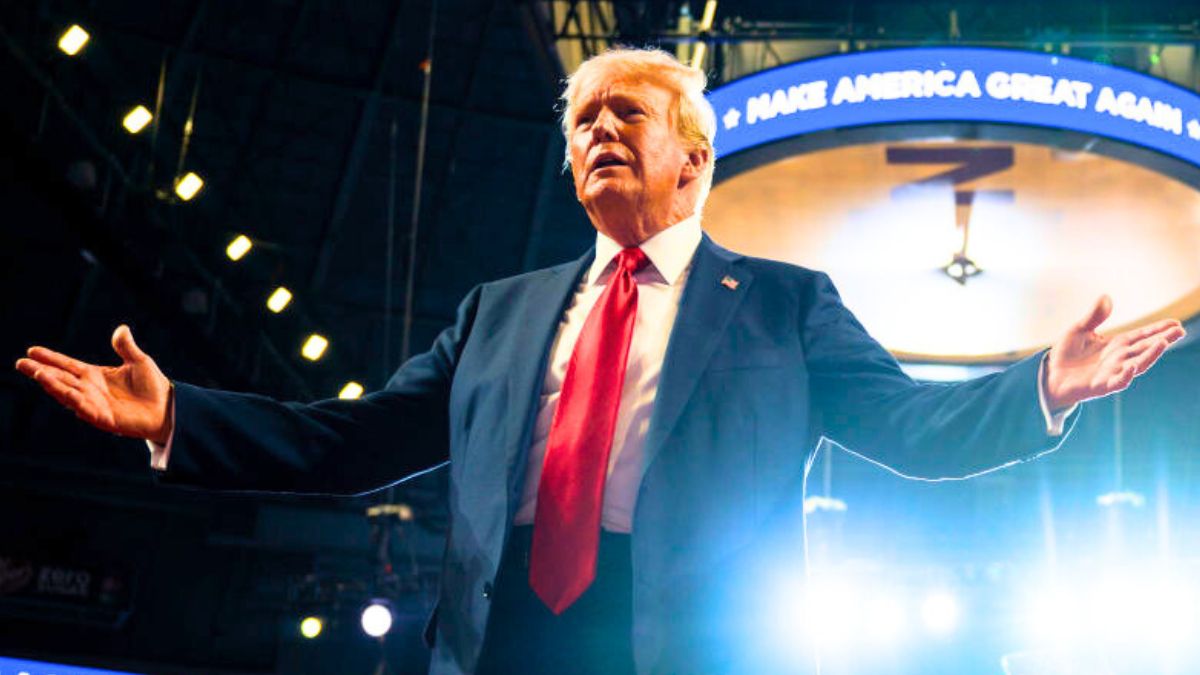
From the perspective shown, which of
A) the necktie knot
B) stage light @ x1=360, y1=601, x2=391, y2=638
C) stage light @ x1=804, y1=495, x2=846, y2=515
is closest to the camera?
the necktie knot

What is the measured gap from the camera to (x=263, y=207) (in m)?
12.8

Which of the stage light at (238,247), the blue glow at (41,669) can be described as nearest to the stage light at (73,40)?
the stage light at (238,247)

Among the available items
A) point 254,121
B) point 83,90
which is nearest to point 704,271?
point 83,90

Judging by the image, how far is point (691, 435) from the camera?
1.60 m

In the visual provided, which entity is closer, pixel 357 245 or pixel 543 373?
pixel 543 373

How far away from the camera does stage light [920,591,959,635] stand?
11.8 metres

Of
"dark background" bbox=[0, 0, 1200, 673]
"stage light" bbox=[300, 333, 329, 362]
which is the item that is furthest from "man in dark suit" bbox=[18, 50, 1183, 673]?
"stage light" bbox=[300, 333, 329, 362]

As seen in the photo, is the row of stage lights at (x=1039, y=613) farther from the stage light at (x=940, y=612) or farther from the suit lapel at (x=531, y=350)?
the suit lapel at (x=531, y=350)

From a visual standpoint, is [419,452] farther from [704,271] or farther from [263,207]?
[263,207]

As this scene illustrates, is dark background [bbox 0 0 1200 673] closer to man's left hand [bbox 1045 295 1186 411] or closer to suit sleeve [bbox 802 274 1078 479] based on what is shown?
suit sleeve [bbox 802 274 1078 479]

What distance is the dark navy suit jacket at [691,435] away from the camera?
5.05 feet

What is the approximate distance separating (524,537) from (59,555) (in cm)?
1217

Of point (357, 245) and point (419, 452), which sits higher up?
point (357, 245)

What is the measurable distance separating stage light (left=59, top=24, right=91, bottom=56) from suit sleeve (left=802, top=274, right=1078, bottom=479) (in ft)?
23.5
